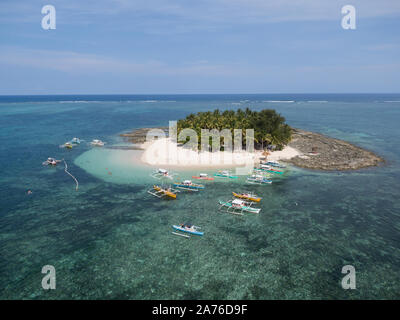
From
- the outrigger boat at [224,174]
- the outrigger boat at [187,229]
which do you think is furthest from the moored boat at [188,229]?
the outrigger boat at [224,174]

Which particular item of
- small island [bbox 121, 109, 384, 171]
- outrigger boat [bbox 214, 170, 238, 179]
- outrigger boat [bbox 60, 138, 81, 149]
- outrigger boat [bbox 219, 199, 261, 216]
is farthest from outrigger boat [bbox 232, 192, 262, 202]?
outrigger boat [bbox 60, 138, 81, 149]

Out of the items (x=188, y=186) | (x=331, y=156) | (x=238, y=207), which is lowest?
(x=238, y=207)

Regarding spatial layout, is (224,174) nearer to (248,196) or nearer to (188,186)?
(188,186)

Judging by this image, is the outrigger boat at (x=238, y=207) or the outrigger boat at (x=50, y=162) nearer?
the outrigger boat at (x=238, y=207)

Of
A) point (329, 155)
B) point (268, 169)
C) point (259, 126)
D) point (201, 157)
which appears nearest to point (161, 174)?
point (201, 157)

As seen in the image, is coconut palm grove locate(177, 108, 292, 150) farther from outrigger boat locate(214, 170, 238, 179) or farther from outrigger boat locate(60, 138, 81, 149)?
outrigger boat locate(60, 138, 81, 149)

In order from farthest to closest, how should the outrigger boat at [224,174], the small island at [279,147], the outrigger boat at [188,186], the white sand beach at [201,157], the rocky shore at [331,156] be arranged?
the small island at [279,147] → the white sand beach at [201,157] → the rocky shore at [331,156] → the outrigger boat at [224,174] → the outrigger boat at [188,186]

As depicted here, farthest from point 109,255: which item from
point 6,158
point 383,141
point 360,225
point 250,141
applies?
point 383,141

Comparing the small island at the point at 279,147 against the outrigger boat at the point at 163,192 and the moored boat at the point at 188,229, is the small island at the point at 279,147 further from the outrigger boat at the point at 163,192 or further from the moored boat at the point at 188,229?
the moored boat at the point at 188,229
